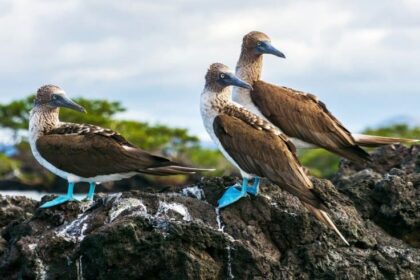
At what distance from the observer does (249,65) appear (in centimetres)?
1231

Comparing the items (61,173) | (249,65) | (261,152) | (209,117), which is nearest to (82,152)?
(61,173)

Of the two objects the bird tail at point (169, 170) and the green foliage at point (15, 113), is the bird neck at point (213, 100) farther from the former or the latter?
the green foliage at point (15, 113)

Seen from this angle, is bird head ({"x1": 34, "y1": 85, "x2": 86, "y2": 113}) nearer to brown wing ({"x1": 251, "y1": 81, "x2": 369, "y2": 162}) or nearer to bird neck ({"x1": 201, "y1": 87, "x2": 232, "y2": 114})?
bird neck ({"x1": 201, "y1": 87, "x2": 232, "y2": 114})

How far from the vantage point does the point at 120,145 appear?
400 inches

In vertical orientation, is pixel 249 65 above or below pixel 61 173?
above

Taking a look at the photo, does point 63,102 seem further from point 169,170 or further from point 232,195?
point 232,195

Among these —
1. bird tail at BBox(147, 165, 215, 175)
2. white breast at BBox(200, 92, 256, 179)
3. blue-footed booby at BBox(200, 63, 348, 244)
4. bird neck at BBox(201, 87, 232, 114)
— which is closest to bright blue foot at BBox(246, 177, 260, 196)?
blue-footed booby at BBox(200, 63, 348, 244)

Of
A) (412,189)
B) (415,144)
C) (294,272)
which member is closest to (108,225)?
(294,272)

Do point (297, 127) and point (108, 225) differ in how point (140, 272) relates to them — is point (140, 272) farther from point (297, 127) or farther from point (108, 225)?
point (297, 127)

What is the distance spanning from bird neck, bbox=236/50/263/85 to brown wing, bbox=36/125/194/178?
100 inches

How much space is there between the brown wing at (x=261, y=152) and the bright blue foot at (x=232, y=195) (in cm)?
25

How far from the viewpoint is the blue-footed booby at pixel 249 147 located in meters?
9.05

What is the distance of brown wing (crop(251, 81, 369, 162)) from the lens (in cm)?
1156

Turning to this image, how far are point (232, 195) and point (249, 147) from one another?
2.02 feet
